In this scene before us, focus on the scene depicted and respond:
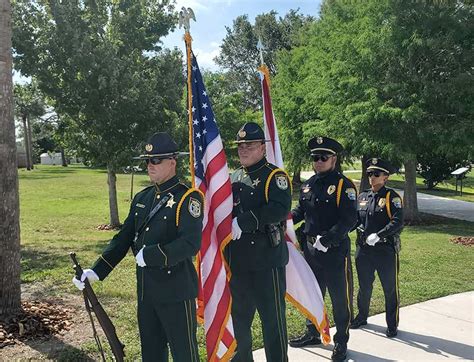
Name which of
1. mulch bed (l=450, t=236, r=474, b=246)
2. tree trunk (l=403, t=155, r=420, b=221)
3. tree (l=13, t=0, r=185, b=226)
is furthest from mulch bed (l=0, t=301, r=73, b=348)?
tree trunk (l=403, t=155, r=420, b=221)

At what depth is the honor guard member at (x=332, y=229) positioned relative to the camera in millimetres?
4949

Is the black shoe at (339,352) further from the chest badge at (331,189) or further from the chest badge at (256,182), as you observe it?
the chest badge at (256,182)

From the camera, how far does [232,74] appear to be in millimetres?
45625

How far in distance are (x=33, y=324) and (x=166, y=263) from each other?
9.84 feet

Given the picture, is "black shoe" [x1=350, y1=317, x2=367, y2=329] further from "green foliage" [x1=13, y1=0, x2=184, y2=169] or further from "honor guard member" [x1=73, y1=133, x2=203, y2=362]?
"green foliage" [x1=13, y1=0, x2=184, y2=169]

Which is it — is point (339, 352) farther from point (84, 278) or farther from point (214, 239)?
point (84, 278)

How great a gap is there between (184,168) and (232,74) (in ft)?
106

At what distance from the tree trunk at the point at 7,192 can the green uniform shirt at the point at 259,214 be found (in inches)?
110

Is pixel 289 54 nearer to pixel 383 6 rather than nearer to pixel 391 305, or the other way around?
pixel 383 6

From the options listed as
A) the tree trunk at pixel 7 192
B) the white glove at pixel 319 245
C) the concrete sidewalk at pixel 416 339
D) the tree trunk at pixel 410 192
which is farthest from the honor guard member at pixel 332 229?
the tree trunk at pixel 410 192

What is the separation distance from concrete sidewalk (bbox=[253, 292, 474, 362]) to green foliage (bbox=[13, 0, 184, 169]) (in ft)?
27.6

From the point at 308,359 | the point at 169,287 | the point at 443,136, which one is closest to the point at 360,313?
the point at 308,359

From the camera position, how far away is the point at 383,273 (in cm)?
569

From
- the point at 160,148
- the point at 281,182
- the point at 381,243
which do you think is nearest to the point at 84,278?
the point at 160,148
